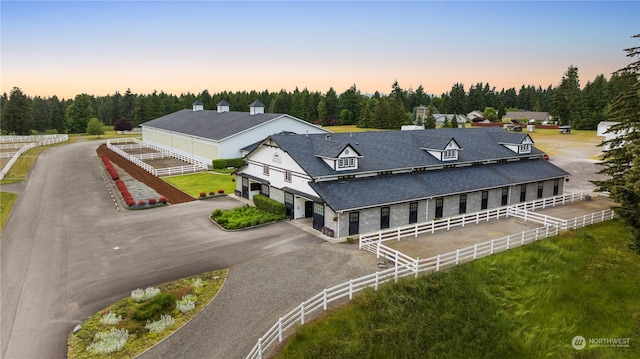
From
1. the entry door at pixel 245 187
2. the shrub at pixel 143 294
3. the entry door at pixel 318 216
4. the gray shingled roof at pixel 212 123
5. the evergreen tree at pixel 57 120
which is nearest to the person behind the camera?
the shrub at pixel 143 294

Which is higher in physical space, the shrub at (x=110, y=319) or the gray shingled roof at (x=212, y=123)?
the gray shingled roof at (x=212, y=123)

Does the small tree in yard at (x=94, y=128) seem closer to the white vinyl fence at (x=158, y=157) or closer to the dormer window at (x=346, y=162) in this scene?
the white vinyl fence at (x=158, y=157)

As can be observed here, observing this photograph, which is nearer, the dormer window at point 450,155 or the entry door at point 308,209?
the entry door at point 308,209

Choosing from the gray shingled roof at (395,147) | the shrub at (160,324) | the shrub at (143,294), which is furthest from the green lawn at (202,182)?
the shrub at (160,324)

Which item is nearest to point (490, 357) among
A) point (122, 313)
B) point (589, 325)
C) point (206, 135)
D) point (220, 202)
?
point (589, 325)

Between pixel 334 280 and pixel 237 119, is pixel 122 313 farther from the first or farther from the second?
pixel 237 119

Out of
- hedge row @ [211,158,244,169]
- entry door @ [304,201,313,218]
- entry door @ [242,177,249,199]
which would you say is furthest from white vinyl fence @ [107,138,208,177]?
entry door @ [304,201,313,218]
